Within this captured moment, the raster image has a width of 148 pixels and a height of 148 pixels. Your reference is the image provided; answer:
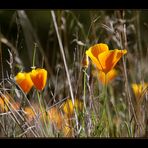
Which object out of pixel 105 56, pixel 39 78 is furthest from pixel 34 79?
pixel 105 56

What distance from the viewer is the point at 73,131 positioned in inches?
59.7

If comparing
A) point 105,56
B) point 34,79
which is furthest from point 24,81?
point 105,56

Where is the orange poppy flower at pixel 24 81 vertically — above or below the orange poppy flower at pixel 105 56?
below

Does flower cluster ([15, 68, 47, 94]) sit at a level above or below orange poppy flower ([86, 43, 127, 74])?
below

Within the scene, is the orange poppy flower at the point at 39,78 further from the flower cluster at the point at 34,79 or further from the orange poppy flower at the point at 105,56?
the orange poppy flower at the point at 105,56

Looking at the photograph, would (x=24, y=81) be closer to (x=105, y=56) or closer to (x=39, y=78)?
(x=39, y=78)

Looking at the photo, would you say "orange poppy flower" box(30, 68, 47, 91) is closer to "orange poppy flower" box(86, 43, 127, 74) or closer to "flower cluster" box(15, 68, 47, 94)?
"flower cluster" box(15, 68, 47, 94)

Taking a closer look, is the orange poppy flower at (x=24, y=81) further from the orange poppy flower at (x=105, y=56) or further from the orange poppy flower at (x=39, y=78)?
the orange poppy flower at (x=105, y=56)

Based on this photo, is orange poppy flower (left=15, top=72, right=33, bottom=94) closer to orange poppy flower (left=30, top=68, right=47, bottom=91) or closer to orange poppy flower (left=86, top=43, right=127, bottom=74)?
orange poppy flower (left=30, top=68, right=47, bottom=91)

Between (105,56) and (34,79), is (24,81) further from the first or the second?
(105,56)

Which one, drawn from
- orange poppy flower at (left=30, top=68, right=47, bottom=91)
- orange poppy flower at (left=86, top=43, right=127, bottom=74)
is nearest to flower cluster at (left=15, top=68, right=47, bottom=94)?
orange poppy flower at (left=30, top=68, right=47, bottom=91)

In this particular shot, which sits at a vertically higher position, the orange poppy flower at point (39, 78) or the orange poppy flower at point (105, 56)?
the orange poppy flower at point (105, 56)

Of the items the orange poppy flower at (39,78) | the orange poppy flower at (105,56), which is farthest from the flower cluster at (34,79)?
the orange poppy flower at (105,56)
